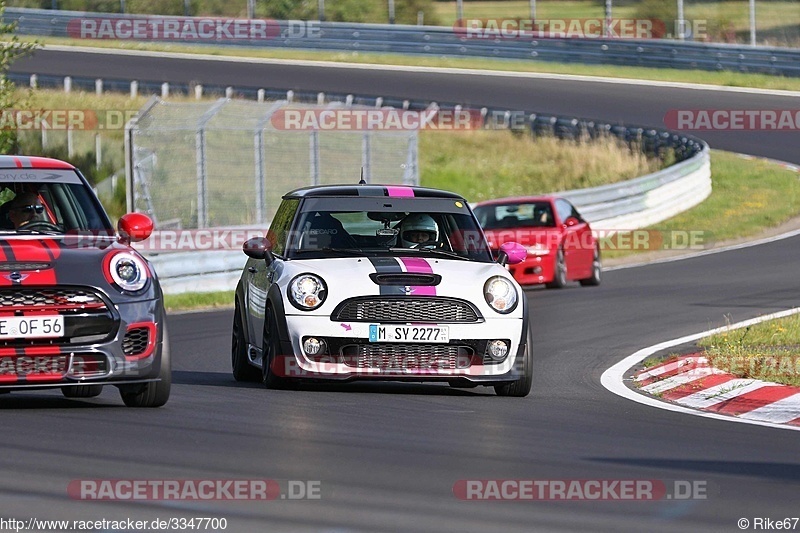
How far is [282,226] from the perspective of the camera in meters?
11.5

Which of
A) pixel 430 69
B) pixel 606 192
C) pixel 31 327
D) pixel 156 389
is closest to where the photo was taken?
pixel 31 327

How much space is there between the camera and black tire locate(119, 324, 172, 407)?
9.29m

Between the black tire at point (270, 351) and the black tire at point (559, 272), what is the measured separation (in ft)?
33.1

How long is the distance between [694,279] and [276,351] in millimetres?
11482

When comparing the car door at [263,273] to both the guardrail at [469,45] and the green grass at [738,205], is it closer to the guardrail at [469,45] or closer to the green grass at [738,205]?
the green grass at [738,205]

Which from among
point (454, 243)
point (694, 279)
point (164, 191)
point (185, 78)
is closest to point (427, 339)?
point (454, 243)

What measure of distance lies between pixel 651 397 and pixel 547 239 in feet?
31.9

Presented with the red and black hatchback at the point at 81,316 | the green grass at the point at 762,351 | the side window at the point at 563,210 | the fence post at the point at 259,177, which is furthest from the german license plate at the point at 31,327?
the fence post at the point at 259,177

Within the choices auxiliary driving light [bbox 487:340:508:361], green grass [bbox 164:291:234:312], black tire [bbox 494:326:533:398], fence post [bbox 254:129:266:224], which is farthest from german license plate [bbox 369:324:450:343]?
fence post [bbox 254:129:266:224]

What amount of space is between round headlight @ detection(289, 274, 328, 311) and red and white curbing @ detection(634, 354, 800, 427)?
8.03 feet

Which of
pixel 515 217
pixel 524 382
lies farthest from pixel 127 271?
pixel 515 217

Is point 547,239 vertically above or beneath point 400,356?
beneath

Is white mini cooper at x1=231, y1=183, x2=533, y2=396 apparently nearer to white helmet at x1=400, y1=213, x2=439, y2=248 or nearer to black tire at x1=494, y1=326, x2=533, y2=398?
black tire at x1=494, y1=326, x2=533, y2=398

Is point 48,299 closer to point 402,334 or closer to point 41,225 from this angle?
point 41,225
